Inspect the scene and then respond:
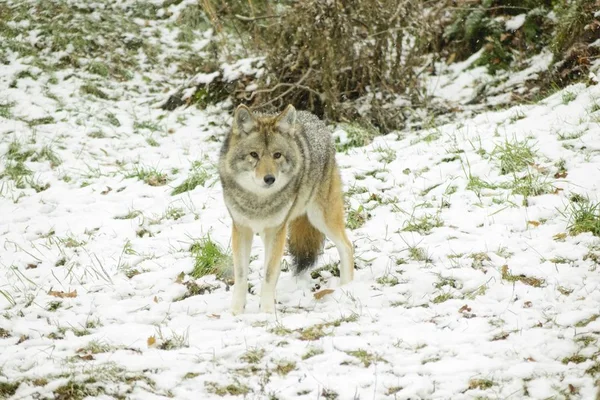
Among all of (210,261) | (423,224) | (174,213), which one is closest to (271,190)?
(210,261)

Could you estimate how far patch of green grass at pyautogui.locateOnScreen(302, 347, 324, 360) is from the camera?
354 cm

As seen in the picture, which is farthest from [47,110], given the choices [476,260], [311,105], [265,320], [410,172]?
[476,260]

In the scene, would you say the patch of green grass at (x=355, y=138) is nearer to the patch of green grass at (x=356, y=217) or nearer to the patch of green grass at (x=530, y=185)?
the patch of green grass at (x=356, y=217)

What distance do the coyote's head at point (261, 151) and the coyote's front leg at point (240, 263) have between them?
0.39m

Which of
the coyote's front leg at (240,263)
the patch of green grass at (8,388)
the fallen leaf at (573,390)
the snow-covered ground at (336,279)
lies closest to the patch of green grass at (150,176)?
the snow-covered ground at (336,279)

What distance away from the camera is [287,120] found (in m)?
4.50

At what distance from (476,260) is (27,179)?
5.56 metres

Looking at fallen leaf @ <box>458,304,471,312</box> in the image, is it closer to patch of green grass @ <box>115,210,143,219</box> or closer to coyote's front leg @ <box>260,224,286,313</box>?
coyote's front leg @ <box>260,224,286,313</box>

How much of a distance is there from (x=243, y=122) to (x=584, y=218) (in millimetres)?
2890

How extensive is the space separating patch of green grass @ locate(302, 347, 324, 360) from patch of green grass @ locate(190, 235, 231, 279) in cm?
165

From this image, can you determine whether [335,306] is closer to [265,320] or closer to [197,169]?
[265,320]

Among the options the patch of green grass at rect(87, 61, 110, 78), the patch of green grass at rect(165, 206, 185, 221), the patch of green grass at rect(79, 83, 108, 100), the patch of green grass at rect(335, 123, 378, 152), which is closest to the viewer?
the patch of green grass at rect(165, 206, 185, 221)

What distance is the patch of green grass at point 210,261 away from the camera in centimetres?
506

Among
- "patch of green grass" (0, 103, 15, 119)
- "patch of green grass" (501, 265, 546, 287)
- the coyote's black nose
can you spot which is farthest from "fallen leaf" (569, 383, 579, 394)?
"patch of green grass" (0, 103, 15, 119)
